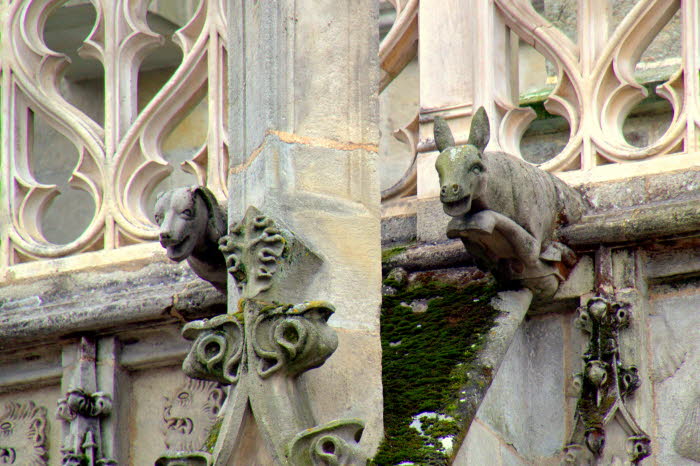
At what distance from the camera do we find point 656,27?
6.79 m

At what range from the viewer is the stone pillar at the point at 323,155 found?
5770 mm

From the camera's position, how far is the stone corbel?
215 inches

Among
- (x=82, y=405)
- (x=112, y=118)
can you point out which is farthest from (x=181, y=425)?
(x=112, y=118)

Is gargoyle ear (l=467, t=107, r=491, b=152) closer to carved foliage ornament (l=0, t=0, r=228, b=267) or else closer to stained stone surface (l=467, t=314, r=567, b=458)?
stained stone surface (l=467, t=314, r=567, b=458)

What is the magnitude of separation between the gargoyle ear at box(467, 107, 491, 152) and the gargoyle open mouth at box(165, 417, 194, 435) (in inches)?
65.0

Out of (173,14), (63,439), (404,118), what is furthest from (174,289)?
(404,118)

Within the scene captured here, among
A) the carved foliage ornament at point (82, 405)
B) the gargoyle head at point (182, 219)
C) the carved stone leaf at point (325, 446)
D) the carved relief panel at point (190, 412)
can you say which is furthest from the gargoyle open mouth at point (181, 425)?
the carved stone leaf at point (325, 446)

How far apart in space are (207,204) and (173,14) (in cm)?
327

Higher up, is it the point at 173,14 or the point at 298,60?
the point at 173,14

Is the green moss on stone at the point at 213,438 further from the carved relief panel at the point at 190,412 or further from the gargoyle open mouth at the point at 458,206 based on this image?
the carved relief panel at the point at 190,412

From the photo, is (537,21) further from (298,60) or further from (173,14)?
(173,14)

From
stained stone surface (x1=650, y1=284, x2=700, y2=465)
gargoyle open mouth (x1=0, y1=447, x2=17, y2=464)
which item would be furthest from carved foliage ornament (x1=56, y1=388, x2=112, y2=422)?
stained stone surface (x1=650, y1=284, x2=700, y2=465)

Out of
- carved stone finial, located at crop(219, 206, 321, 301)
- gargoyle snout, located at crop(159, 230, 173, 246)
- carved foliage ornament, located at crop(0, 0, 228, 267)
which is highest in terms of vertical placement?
carved foliage ornament, located at crop(0, 0, 228, 267)

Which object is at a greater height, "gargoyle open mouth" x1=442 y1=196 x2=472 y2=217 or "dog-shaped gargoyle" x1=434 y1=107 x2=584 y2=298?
"dog-shaped gargoyle" x1=434 y1=107 x2=584 y2=298
